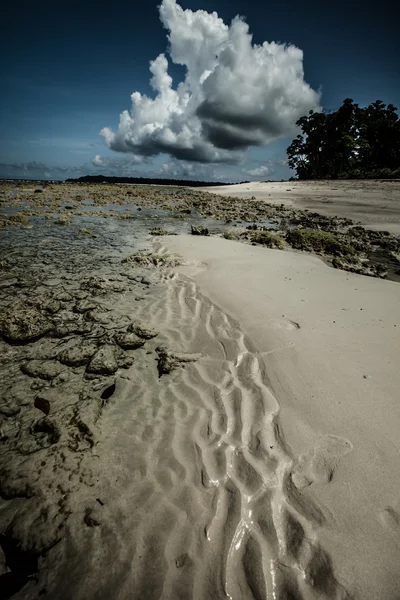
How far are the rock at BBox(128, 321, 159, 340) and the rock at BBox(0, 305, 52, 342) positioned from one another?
4.72 ft

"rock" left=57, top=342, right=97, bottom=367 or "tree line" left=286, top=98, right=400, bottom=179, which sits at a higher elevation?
"tree line" left=286, top=98, right=400, bottom=179

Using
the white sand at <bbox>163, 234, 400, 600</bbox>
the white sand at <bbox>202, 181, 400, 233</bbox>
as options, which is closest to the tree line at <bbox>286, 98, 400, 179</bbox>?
the white sand at <bbox>202, 181, 400, 233</bbox>

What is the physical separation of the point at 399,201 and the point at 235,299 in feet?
70.3

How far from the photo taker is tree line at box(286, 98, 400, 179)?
45.3m

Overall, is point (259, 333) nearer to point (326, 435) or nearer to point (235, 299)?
point (235, 299)

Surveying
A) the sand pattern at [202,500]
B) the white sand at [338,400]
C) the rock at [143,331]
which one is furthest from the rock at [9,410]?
the white sand at [338,400]

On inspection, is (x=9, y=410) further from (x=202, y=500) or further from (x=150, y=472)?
(x=202, y=500)

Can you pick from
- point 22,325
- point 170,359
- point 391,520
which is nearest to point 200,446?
point 170,359

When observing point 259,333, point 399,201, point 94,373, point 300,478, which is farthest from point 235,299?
point 399,201

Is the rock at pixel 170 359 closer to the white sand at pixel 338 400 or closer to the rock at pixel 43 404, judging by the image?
the white sand at pixel 338 400

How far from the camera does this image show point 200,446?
275 centimetres

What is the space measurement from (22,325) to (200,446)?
350 cm

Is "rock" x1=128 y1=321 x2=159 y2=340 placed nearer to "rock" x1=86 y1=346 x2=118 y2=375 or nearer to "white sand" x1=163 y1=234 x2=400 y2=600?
"rock" x1=86 y1=346 x2=118 y2=375

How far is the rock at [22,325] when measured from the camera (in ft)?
13.6
